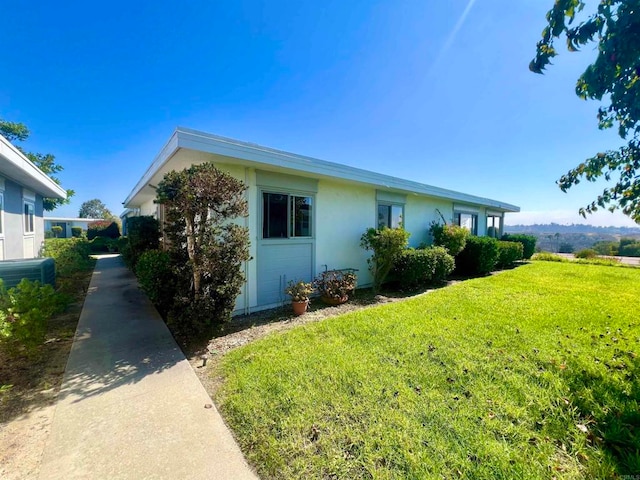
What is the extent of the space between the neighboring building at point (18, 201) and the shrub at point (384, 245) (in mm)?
8036

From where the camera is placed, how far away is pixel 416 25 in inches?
258

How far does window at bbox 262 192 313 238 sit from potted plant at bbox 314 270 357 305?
4.17 ft

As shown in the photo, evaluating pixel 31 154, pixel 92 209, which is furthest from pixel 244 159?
pixel 92 209

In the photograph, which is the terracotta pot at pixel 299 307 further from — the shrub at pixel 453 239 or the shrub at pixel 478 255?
the shrub at pixel 478 255

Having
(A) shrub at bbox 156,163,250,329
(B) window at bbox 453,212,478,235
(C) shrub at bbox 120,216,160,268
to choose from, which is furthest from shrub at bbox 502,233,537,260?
(C) shrub at bbox 120,216,160,268

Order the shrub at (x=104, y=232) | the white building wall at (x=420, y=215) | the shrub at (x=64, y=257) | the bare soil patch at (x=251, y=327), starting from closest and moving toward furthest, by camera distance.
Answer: the bare soil patch at (x=251, y=327) < the shrub at (x=64, y=257) < the white building wall at (x=420, y=215) < the shrub at (x=104, y=232)

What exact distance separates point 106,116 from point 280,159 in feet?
32.9

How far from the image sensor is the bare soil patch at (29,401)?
2042 millimetres

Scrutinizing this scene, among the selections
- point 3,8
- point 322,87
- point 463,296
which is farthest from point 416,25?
point 3,8

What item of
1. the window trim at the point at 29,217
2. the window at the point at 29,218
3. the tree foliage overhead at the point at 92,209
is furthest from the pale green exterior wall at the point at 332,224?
the tree foliage overhead at the point at 92,209

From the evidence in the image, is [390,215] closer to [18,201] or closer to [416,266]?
[416,266]

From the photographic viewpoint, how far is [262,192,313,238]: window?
237 inches

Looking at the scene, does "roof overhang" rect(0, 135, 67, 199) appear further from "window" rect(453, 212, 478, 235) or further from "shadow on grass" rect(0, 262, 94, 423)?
"window" rect(453, 212, 478, 235)

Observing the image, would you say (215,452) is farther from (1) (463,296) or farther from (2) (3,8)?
(2) (3,8)
